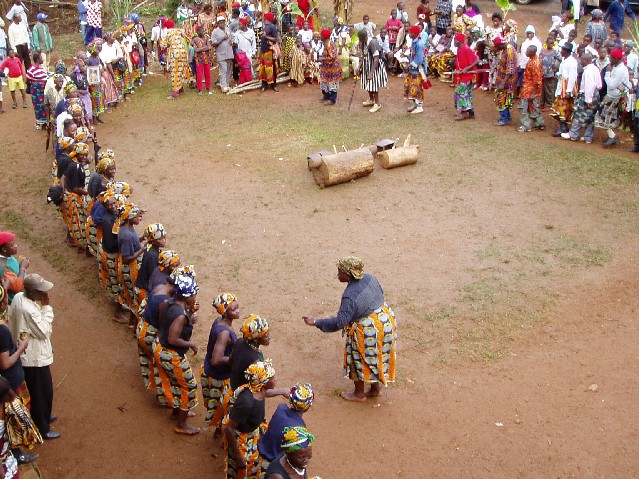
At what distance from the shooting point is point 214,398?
22.2ft

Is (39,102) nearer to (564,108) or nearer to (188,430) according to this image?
(564,108)

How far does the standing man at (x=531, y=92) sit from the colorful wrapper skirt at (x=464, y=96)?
1.04 metres

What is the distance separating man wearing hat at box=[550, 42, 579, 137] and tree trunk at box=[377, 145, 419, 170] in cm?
282

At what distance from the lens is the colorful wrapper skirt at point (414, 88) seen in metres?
15.2

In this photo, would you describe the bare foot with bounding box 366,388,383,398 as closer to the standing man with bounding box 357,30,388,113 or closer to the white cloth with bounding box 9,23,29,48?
the standing man with bounding box 357,30,388,113

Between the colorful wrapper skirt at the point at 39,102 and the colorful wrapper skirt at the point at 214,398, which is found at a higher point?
the colorful wrapper skirt at the point at 39,102

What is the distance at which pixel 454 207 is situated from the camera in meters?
11.4

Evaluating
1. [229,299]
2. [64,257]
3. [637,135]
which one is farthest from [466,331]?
[637,135]

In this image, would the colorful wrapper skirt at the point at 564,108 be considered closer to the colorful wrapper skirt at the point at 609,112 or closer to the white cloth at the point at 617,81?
the colorful wrapper skirt at the point at 609,112

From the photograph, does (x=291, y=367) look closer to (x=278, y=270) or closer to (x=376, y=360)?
(x=376, y=360)

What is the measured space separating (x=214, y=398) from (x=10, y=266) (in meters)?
2.53

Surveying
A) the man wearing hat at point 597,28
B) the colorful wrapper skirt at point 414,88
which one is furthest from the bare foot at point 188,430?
the man wearing hat at point 597,28

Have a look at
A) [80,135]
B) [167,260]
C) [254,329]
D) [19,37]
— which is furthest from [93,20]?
[254,329]

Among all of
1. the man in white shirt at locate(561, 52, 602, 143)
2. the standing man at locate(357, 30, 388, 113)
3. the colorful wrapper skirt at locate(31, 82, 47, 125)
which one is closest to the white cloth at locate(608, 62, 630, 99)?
the man in white shirt at locate(561, 52, 602, 143)
